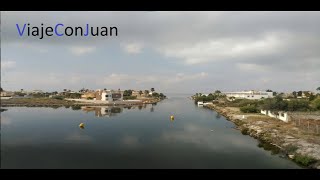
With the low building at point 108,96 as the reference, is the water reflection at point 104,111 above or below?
below

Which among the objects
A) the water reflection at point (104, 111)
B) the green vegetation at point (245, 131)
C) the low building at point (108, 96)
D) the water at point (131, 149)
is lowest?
the water at point (131, 149)

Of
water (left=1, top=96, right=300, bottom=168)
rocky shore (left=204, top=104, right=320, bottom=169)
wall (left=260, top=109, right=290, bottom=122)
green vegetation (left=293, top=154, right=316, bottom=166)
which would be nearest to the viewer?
green vegetation (left=293, top=154, right=316, bottom=166)

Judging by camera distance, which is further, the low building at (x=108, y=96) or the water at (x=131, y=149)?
the low building at (x=108, y=96)

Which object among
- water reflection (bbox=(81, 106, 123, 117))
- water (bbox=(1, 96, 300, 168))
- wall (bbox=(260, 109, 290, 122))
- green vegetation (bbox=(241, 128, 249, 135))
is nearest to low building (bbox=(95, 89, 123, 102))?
water reflection (bbox=(81, 106, 123, 117))

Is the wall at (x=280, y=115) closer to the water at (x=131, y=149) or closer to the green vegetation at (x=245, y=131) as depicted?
the green vegetation at (x=245, y=131)

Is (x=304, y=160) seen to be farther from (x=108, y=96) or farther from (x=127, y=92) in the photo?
(x=127, y=92)

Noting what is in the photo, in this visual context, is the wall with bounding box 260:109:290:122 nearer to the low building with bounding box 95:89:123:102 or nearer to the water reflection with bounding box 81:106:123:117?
the water reflection with bounding box 81:106:123:117

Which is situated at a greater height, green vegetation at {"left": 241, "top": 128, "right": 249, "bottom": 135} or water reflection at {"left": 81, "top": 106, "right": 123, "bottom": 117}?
water reflection at {"left": 81, "top": 106, "right": 123, "bottom": 117}

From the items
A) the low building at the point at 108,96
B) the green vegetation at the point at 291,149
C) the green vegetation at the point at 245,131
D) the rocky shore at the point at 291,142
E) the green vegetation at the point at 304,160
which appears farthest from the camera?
the low building at the point at 108,96

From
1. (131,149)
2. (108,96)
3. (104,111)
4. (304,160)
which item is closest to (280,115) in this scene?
(304,160)

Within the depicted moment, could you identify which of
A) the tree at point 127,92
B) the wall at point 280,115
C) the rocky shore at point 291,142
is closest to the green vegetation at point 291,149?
the rocky shore at point 291,142
